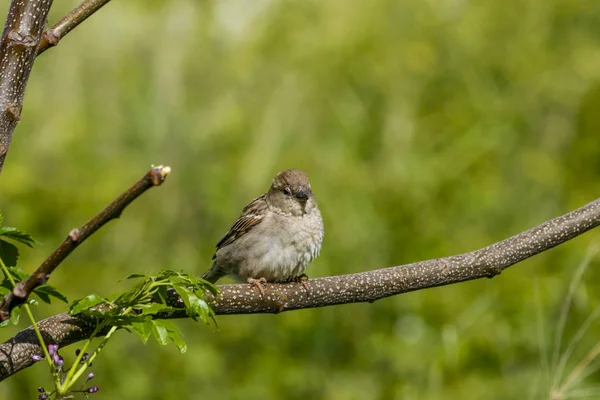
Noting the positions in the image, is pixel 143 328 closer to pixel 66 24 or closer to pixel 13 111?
pixel 13 111

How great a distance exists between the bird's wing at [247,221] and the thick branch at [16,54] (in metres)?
3.03

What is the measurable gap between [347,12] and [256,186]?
114 inches

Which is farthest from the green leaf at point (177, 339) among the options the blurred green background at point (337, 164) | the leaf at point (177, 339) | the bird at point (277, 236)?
the blurred green background at point (337, 164)

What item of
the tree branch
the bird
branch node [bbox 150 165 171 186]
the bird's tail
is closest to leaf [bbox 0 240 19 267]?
the tree branch

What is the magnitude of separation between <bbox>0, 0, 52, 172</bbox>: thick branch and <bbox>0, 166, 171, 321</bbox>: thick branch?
0.32 metres

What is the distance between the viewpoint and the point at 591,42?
8.96 meters

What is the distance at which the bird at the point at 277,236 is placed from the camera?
14.6 ft

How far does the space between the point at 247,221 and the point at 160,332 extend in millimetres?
2972

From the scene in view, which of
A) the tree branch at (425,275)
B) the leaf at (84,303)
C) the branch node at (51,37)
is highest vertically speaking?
the branch node at (51,37)

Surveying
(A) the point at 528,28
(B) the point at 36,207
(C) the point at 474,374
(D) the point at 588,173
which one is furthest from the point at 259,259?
(A) the point at 528,28

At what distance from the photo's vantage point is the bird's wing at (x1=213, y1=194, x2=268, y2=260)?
4.88 m

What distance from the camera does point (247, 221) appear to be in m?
4.90

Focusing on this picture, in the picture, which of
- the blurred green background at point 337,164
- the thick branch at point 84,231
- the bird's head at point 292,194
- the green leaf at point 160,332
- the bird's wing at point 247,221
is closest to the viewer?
the thick branch at point 84,231

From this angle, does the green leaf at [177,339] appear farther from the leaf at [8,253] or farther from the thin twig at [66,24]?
the thin twig at [66,24]
